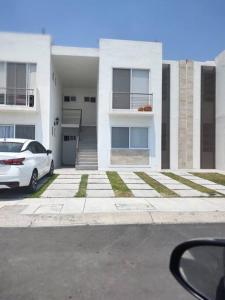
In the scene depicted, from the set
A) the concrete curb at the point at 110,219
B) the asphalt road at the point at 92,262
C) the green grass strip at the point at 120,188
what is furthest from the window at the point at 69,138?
the asphalt road at the point at 92,262

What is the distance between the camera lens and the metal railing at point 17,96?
16.2 m

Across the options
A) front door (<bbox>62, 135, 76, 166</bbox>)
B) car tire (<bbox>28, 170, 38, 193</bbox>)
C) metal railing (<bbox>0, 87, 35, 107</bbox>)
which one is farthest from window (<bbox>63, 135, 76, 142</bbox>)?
car tire (<bbox>28, 170, 38, 193</bbox>)

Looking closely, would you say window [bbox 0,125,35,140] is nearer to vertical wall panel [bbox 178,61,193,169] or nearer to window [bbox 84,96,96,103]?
window [bbox 84,96,96,103]

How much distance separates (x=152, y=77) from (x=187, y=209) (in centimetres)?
1156

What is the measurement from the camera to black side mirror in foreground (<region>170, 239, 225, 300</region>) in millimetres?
1621

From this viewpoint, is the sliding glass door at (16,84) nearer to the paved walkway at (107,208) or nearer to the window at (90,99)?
the window at (90,99)

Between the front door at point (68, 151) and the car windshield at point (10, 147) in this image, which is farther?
the front door at point (68, 151)

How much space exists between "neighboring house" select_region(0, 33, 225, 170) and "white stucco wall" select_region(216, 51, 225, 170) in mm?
67

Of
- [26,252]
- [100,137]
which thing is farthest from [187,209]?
[100,137]

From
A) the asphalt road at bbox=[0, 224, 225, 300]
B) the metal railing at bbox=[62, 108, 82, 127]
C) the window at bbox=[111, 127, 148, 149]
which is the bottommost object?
the asphalt road at bbox=[0, 224, 225, 300]

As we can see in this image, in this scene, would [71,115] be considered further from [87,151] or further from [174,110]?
[174,110]

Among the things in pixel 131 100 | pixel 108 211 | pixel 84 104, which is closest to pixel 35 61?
pixel 131 100

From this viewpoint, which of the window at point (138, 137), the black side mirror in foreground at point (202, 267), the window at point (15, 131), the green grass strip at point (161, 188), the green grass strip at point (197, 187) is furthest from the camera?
the window at point (138, 137)

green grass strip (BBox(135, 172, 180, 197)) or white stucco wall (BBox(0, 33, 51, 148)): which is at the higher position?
white stucco wall (BBox(0, 33, 51, 148))
